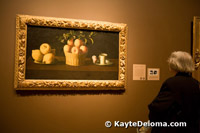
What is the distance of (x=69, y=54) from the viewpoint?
5.10ft

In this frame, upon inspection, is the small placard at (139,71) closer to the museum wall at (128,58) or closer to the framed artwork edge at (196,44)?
the museum wall at (128,58)

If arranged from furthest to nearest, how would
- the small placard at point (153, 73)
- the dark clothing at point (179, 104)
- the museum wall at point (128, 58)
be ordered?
the small placard at point (153, 73)
the museum wall at point (128, 58)
the dark clothing at point (179, 104)

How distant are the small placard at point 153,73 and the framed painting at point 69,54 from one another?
0.29 metres

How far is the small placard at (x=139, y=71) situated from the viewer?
172cm

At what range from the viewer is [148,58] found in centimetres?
175

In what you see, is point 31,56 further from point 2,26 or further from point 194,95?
point 194,95

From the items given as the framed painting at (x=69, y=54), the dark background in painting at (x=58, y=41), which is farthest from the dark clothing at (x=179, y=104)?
the dark background in painting at (x=58, y=41)

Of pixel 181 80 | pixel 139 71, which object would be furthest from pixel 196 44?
pixel 181 80

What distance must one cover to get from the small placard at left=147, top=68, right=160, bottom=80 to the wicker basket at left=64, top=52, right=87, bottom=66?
0.71m

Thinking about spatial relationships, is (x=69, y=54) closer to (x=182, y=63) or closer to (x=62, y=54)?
(x=62, y=54)

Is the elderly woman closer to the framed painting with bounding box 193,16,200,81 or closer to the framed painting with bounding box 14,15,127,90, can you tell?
the framed painting with bounding box 14,15,127,90

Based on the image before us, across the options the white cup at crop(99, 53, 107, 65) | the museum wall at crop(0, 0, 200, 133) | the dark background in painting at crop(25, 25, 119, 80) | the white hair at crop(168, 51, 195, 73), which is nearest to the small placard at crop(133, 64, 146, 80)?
the museum wall at crop(0, 0, 200, 133)

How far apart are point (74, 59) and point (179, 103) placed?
3.12ft

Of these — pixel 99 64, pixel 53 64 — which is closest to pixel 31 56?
pixel 53 64
